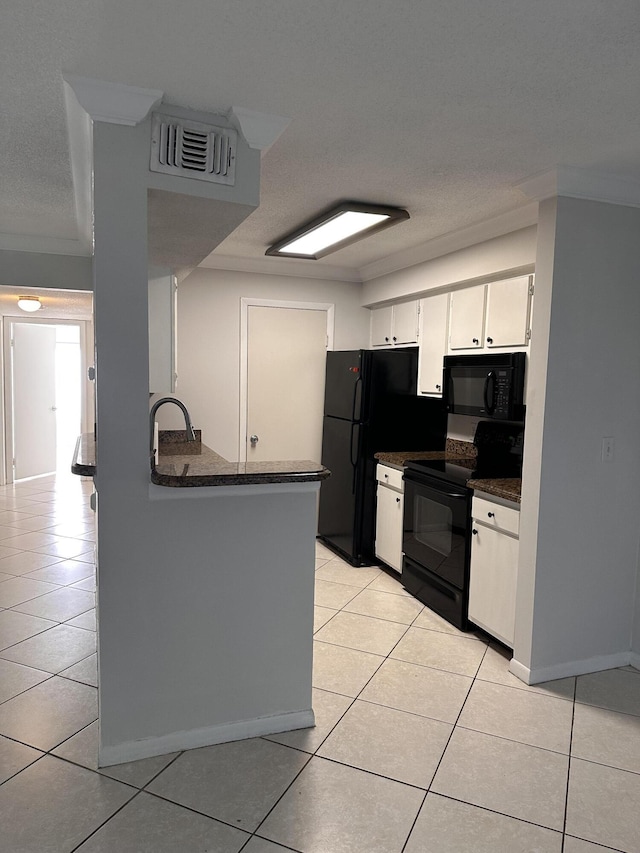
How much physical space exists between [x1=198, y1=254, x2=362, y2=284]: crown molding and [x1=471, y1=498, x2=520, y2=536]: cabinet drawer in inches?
91.8

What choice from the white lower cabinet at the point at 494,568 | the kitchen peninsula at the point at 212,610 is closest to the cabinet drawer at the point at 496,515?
the white lower cabinet at the point at 494,568

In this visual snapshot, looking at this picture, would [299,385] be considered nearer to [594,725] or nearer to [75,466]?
[75,466]

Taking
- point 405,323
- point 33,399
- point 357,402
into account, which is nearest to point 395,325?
point 405,323

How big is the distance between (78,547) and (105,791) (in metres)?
3.03

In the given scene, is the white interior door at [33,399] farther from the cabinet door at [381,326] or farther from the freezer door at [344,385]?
the cabinet door at [381,326]

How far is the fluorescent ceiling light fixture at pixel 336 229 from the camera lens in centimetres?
297

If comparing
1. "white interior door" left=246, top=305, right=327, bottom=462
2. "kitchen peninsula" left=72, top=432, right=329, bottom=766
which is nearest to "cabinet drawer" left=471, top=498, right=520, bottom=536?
"kitchen peninsula" left=72, top=432, right=329, bottom=766

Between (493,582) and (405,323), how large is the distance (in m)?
2.04

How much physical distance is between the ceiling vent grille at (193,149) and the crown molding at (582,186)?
134 cm

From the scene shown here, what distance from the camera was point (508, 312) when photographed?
315cm

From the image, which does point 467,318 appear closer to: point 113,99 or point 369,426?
point 369,426

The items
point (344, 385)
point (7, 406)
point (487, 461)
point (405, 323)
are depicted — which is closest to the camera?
point (487, 461)

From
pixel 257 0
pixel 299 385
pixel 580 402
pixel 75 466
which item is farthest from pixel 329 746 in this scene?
pixel 299 385

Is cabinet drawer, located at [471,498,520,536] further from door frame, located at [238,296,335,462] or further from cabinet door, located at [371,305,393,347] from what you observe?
door frame, located at [238,296,335,462]
